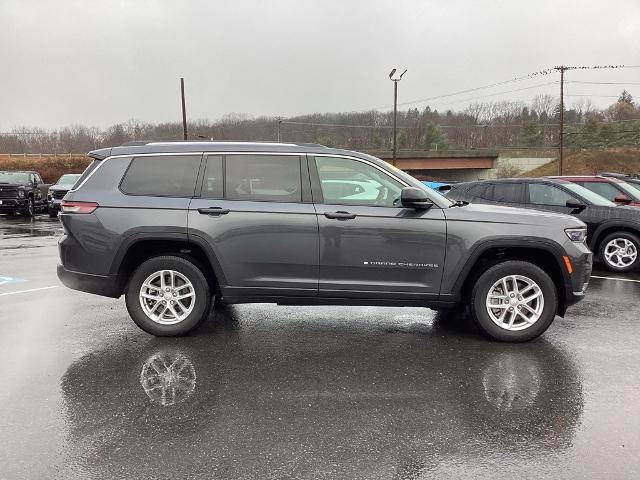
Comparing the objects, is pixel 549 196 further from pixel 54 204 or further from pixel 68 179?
pixel 68 179

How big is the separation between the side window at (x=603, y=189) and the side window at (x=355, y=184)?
719 centimetres

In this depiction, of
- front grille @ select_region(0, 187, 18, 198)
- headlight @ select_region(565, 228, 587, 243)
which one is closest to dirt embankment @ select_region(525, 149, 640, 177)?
front grille @ select_region(0, 187, 18, 198)

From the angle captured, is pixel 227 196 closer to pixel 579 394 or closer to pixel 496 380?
pixel 496 380

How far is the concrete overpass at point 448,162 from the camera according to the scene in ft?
243

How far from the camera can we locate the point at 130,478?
2811 millimetres

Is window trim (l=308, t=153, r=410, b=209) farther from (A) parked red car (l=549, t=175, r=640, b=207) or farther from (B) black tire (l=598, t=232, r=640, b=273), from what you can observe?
(A) parked red car (l=549, t=175, r=640, b=207)

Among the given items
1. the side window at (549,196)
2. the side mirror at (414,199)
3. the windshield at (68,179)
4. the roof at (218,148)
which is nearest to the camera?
the side mirror at (414,199)

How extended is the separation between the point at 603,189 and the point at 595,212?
5.18 feet

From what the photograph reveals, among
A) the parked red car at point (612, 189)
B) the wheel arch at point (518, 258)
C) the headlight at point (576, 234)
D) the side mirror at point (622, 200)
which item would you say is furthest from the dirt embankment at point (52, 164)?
the headlight at point (576, 234)

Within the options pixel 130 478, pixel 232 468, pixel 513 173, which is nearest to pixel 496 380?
pixel 232 468

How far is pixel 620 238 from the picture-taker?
9.22 meters

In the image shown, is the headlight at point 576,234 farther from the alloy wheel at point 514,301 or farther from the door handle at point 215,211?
the door handle at point 215,211

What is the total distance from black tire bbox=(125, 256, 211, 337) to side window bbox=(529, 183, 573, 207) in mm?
6853

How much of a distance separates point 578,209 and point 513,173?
74.0 metres
